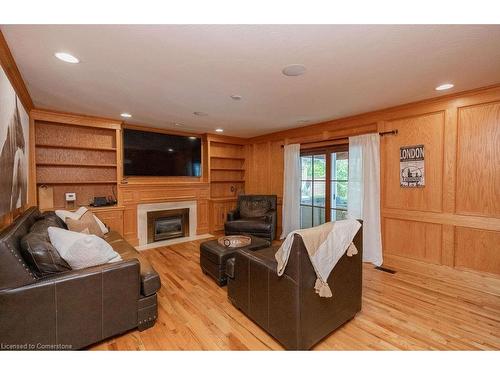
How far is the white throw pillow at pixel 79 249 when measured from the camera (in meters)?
1.66

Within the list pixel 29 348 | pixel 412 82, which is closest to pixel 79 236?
pixel 29 348

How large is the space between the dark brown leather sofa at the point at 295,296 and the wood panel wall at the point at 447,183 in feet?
5.50

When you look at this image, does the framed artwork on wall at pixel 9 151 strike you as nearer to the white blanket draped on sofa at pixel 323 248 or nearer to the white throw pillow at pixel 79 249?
the white throw pillow at pixel 79 249

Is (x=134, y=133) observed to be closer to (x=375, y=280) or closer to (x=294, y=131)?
(x=294, y=131)

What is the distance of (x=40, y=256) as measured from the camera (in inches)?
60.9

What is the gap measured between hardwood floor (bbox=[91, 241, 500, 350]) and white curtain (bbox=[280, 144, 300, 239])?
182cm

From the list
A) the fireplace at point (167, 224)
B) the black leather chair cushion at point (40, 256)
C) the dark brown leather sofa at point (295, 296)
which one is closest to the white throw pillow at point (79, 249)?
the black leather chair cushion at point (40, 256)

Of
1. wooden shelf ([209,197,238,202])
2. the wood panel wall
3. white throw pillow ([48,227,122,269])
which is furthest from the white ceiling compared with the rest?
wooden shelf ([209,197,238,202])

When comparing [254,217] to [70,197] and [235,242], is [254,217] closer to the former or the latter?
[235,242]

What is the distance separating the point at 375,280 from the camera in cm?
282

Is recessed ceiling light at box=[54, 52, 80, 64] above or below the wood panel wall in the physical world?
above

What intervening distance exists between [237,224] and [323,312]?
262 centimetres

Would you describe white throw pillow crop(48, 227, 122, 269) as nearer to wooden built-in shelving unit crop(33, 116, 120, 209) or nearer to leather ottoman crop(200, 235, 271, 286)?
leather ottoman crop(200, 235, 271, 286)

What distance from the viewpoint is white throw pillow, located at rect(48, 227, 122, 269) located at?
1.66 meters
